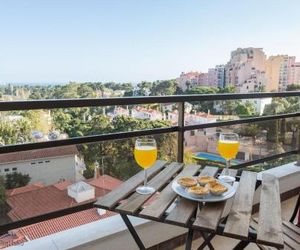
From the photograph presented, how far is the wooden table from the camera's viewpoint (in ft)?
→ 3.66

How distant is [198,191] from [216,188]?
0.09 metres

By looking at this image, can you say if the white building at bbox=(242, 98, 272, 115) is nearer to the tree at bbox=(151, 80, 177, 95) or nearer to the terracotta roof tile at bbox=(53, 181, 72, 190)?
the tree at bbox=(151, 80, 177, 95)

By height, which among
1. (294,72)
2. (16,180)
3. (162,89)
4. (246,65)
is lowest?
(16,180)

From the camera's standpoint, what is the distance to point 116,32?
53.3ft

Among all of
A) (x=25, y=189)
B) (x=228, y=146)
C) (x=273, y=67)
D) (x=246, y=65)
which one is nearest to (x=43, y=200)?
(x=25, y=189)

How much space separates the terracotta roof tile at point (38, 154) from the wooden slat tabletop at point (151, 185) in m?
0.61

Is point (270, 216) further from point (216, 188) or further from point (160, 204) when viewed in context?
point (160, 204)

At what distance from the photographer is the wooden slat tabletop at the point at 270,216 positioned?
1.07 m

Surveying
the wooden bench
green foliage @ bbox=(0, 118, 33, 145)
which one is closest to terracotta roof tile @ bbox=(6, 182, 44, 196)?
green foliage @ bbox=(0, 118, 33, 145)

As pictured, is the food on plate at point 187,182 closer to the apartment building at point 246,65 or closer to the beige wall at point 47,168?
the beige wall at point 47,168

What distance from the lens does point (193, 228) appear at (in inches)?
45.5

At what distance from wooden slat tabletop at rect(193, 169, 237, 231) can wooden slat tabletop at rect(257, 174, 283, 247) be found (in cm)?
15

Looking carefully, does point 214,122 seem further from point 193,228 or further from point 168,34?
point 168,34

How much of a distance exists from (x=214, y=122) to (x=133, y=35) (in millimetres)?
14089
